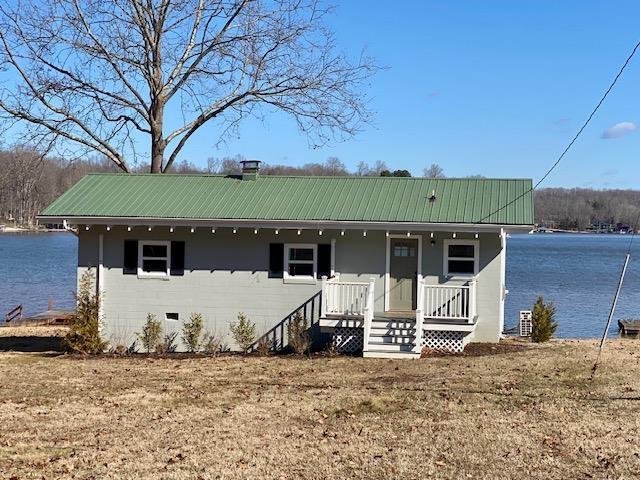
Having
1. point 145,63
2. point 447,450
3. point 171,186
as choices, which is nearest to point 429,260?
point 171,186

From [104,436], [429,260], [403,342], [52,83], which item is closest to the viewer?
[104,436]

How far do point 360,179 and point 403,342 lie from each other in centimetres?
495

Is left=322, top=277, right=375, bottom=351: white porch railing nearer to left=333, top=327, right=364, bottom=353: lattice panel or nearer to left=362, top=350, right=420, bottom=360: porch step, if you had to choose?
left=333, top=327, right=364, bottom=353: lattice panel

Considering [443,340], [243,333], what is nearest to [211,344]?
[243,333]

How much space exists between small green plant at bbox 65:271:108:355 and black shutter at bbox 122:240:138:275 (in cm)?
100

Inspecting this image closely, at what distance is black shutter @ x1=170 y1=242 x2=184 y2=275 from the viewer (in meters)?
17.7

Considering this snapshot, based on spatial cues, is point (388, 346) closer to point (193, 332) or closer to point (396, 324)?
point (396, 324)

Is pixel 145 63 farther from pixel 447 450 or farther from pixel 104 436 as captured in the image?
pixel 447 450

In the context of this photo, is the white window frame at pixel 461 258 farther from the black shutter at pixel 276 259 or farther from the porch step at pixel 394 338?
the black shutter at pixel 276 259

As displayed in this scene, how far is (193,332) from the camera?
56.9ft

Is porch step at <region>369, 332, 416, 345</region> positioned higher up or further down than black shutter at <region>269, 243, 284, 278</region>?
further down

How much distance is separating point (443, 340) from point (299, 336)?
336 centimetres

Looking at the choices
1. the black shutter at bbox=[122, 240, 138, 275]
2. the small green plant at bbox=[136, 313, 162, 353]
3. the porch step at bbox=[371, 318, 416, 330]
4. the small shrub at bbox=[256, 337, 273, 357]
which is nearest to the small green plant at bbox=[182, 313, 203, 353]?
the small green plant at bbox=[136, 313, 162, 353]

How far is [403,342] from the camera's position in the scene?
1598 cm
